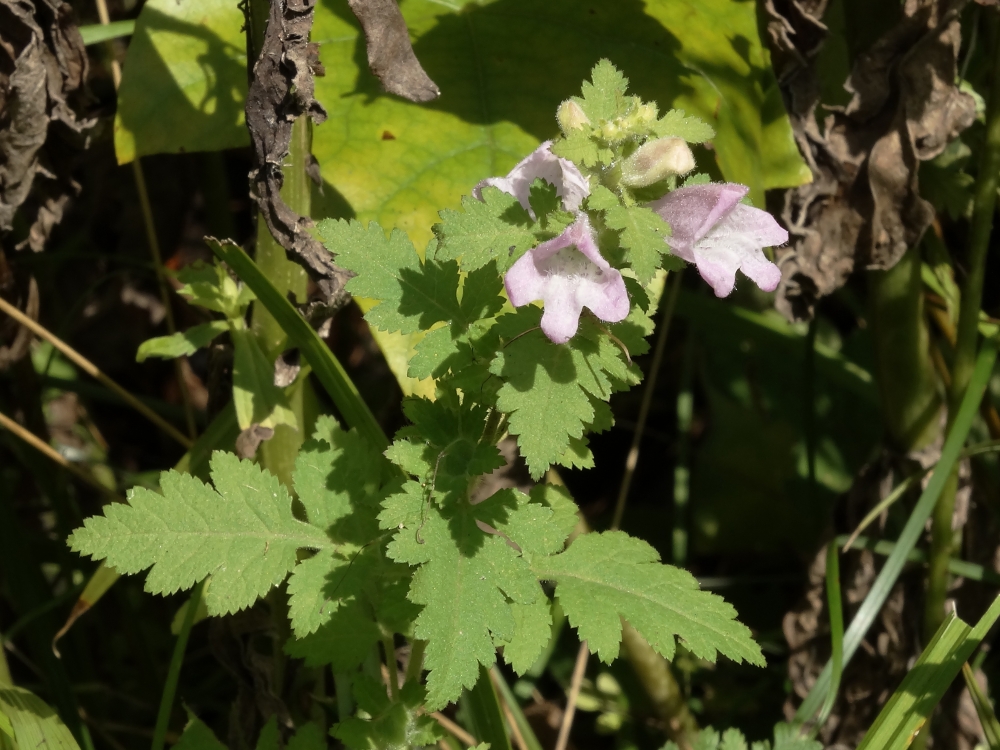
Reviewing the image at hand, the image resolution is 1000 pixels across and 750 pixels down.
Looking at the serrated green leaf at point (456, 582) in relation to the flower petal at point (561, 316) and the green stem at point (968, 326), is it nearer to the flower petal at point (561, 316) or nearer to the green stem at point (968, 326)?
the flower petal at point (561, 316)

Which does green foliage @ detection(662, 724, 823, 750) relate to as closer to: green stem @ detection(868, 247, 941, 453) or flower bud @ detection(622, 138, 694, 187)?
green stem @ detection(868, 247, 941, 453)

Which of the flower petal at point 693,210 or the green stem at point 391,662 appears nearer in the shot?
the flower petal at point 693,210

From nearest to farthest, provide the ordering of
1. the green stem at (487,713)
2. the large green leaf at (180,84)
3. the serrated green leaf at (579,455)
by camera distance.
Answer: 1. the serrated green leaf at (579,455)
2. the green stem at (487,713)
3. the large green leaf at (180,84)

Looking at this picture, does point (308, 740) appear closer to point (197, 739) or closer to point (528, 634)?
point (197, 739)

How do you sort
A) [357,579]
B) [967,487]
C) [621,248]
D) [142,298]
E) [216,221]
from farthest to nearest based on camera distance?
[142,298] → [216,221] → [967,487] → [357,579] → [621,248]

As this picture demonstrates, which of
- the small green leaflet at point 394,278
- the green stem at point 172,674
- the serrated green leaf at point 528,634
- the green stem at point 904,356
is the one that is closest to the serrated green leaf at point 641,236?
the small green leaflet at point 394,278

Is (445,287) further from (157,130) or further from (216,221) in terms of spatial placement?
(216,221)

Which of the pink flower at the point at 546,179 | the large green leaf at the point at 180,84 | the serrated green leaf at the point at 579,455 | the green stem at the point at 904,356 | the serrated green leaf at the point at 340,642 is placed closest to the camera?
the pink flower at the point at 546,179

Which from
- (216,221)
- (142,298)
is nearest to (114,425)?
(142,298)
